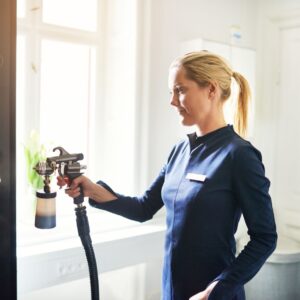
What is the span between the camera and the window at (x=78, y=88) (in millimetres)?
2074

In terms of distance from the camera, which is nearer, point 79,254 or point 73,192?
point 73,192

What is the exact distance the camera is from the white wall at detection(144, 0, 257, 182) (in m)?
2.26

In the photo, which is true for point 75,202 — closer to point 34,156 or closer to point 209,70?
point 209,70

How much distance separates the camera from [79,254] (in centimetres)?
182

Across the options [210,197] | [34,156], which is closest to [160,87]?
[34,156]

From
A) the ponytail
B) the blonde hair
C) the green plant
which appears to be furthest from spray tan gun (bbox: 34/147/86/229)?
the green plant

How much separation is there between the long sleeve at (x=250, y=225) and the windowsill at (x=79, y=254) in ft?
2.76

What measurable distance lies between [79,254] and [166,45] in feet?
4.02

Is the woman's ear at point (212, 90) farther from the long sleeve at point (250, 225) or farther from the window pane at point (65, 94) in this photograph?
the window pane at point (65, 94)

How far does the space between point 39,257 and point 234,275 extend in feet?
2.94

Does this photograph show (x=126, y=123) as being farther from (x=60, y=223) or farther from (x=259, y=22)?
(x=259, y=22)

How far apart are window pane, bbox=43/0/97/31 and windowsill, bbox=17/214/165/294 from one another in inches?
45.1

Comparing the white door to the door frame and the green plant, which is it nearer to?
the green plant

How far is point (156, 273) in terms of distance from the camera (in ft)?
7.86
